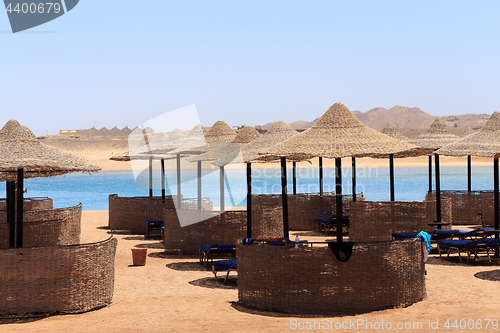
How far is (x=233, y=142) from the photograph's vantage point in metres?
16.8

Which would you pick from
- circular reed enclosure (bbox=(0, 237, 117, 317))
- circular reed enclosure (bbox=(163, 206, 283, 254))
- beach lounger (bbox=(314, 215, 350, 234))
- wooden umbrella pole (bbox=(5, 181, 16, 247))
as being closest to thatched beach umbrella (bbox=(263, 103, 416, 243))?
circular reed enclosure (bbox=(163, 206, 283, 254))

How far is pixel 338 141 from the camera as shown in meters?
8.95

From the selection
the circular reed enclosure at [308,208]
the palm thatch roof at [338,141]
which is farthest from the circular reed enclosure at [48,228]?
the circular reed enclosure at [308,208]

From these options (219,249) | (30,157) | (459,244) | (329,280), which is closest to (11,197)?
(30,157)

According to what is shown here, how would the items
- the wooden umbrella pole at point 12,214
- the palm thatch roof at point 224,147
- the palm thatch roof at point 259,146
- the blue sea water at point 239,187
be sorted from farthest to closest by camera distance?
the blue sea water at point 239,187
the palm thatch roof at point 224,147
the palm thatch roof at point 259,146
the wooden umbrella pole at point 12,214

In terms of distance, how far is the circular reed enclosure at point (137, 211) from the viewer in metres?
16.6

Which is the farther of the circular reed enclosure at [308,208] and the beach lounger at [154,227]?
the circular reed enclosure at [308,208]

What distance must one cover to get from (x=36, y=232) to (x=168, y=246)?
3.28 meters

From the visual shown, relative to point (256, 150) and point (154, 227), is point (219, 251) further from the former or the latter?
point (154, 227)

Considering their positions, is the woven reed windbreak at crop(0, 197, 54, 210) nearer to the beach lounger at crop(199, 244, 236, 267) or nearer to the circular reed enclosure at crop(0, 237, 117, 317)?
the beach lounger at crop(199, 244, 236, 267)

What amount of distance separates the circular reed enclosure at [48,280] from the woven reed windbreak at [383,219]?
7187 mm

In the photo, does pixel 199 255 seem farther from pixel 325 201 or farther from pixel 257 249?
pixel 325 201

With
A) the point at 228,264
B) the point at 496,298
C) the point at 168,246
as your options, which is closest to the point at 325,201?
the point at 168,246

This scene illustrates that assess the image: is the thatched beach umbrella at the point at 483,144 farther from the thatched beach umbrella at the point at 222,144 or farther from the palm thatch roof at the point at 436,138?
the thatched beach umbrella at the point at 222,144
